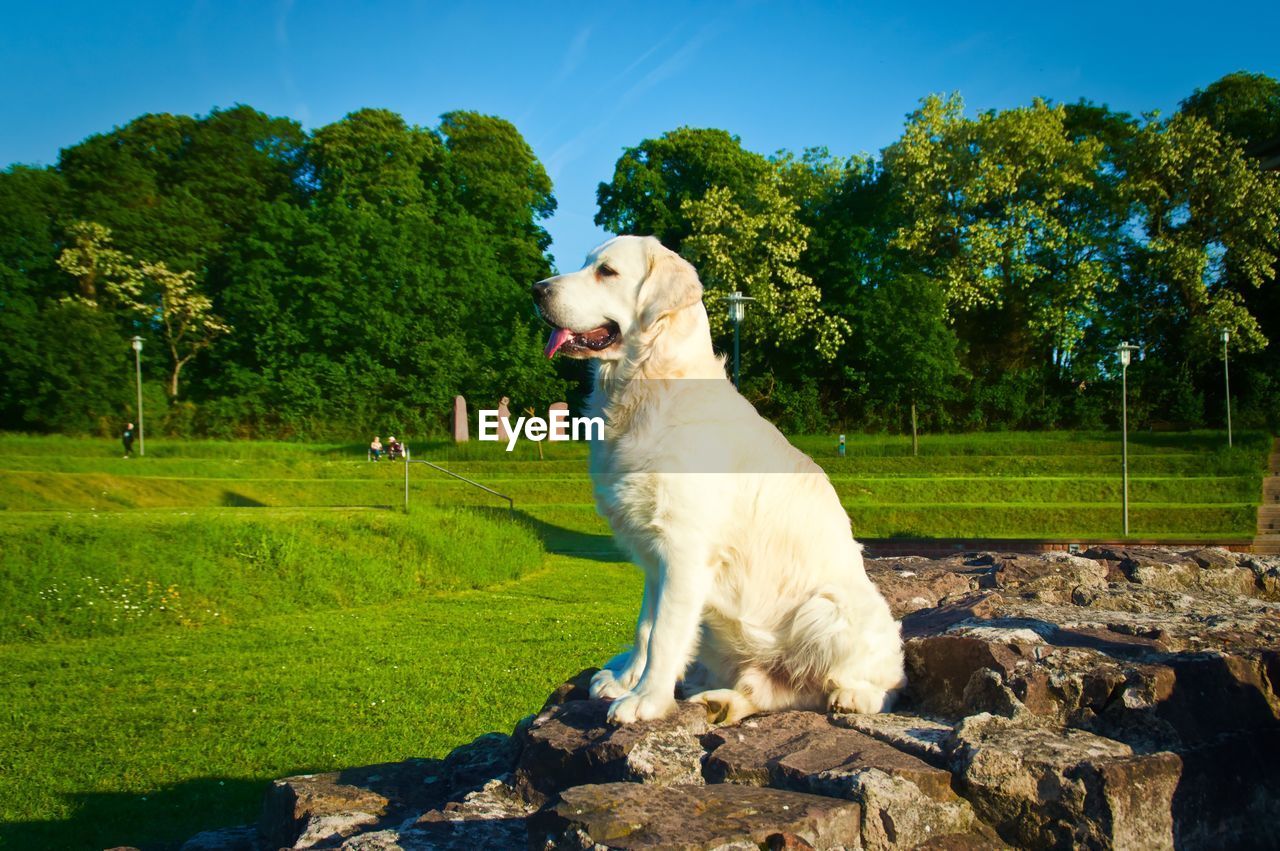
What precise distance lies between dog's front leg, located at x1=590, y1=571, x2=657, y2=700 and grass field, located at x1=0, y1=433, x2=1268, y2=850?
170cm

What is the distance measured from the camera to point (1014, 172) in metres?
28.0

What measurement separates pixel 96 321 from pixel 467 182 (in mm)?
16048

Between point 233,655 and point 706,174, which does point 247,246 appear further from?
point 233,655

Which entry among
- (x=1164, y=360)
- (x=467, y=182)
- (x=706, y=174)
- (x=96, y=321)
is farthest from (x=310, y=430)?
(x=1164, y=360)

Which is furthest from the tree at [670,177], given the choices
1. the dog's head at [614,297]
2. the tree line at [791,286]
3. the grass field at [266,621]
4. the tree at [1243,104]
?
the dog's head at [614,297]

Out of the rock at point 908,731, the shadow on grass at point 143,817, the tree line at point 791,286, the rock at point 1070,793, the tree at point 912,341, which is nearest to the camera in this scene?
the rock at point 1070,793

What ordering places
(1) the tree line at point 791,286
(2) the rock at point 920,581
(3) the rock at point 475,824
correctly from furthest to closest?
(1) the tree line at point 791,286 → (2) the rock at point 920,581 → (3) the rock at point 475,824

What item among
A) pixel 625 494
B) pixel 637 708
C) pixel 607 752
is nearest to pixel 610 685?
pixel 637 708

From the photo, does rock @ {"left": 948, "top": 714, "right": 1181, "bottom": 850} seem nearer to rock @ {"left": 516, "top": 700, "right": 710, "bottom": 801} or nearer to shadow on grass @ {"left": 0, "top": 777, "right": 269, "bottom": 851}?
rock @ {"left": 516, "top": 700, "right": 710, "bottom": 801}

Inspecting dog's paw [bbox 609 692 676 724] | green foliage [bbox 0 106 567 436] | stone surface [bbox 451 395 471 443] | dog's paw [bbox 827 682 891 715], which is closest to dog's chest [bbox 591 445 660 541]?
dog's paw [bbox 609 692 676 724]

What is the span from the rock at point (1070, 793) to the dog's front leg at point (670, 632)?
80cm

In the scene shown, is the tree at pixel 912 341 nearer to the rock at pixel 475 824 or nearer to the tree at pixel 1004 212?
the tree at pixel 1004 212

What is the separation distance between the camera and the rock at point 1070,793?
2172 millimetres

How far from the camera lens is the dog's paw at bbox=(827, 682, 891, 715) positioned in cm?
288
